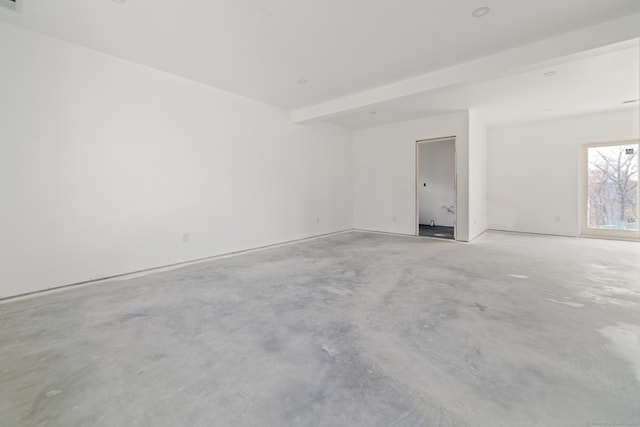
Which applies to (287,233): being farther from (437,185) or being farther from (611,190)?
(611,190)

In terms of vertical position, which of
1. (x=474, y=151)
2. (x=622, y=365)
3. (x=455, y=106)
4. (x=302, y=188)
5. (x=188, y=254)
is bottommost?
(x=622, y=365)

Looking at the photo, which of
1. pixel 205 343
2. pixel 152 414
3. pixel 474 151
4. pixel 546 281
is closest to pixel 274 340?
pixel 205 343

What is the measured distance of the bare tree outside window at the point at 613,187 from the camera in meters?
5.19

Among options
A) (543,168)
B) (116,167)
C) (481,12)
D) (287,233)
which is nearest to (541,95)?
(543,168)

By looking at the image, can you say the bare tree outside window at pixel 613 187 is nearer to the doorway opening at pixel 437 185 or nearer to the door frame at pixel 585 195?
the door frame at pixel 585 195

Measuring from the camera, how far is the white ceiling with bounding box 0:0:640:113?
2.28m

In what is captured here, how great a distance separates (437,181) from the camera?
25.3 feet

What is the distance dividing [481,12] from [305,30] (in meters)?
1.65

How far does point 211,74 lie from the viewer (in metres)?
3.57

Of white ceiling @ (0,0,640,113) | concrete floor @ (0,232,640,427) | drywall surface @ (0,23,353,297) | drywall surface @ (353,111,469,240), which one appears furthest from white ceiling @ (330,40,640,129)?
concrete floor @ (0,232,640,427)

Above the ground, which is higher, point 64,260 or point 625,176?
point 625,176

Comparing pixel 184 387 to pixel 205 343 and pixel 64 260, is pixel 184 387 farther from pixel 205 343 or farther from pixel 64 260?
pixel 64 260

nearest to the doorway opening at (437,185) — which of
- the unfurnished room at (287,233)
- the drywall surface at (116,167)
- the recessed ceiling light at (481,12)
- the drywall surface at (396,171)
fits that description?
the drywall surface at (396,171)

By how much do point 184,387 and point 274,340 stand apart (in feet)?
1.91
